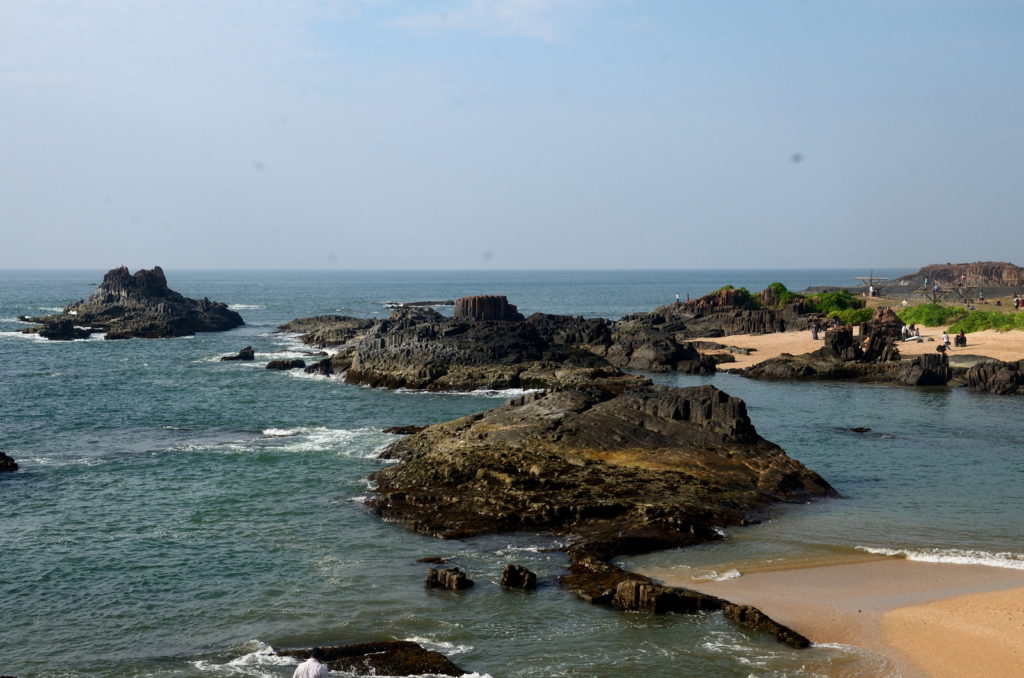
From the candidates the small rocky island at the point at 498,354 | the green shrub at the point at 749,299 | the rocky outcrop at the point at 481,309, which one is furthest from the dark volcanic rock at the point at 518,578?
the green shrub at the point at 749,299

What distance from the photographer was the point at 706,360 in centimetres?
7019

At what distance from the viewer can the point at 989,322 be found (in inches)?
3199

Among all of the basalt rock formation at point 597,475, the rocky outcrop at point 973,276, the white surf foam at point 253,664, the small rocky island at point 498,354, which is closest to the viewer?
the white surf foam at point 253,664

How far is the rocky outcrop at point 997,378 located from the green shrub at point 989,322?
2344 centimetres

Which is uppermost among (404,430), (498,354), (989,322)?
(989,322)

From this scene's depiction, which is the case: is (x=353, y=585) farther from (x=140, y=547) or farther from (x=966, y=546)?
(x=966, y=546)

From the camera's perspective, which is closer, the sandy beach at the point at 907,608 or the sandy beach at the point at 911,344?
the sandy beach at the point at 907,608

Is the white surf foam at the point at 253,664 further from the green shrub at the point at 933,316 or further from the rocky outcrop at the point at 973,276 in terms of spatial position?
the rocky outcrop at the point at 973,276

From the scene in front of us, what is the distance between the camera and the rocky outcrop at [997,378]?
56.8 m

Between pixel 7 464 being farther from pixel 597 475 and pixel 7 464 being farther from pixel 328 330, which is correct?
pixel 328 330

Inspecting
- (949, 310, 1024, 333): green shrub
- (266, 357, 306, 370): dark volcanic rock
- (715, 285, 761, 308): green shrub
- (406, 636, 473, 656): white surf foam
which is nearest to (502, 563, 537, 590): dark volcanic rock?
(406, 636, 473, 656): white surf foam

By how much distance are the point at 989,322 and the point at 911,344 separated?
958 centimetres

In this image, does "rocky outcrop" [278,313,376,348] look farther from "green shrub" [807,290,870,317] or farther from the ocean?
"green shrub" [807,290,870,317]

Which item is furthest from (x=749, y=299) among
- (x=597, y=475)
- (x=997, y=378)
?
(x=597, y=475)
